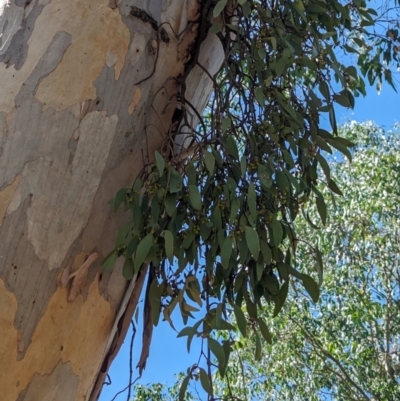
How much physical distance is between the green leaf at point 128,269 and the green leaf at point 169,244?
8 cm

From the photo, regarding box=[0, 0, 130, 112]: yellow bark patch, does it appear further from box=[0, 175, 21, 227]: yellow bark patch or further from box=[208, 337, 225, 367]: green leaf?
box=[208, 337, 225, 367]: green leaf

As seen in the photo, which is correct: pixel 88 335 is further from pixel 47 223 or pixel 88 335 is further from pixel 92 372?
pixel 47 223

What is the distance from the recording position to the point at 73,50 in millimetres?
1248

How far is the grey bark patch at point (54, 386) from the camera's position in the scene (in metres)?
1.09

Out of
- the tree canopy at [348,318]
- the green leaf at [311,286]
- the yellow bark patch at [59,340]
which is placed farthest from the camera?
the tree canopy at [348,318]

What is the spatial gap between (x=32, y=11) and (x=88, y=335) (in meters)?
0.59

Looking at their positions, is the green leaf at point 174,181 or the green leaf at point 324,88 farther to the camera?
the green leaf at point 324,88

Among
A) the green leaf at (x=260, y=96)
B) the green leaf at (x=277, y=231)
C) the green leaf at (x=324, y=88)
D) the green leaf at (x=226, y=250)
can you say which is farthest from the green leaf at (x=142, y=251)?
the green leaf at (x=324, y=88)

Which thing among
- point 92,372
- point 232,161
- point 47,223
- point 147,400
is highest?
point 147,400

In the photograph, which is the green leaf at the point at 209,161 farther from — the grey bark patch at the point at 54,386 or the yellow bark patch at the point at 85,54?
the grey bark patch at the point at 54,386

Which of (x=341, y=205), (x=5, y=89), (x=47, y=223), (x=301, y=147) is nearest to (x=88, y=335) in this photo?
(x=47, y=223)

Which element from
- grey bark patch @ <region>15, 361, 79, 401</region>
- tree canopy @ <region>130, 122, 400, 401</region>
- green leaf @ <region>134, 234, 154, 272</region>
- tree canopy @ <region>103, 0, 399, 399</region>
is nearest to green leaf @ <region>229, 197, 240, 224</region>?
tree canopy @ <region>103, 0, 399, 399</region>

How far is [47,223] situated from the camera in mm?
1122

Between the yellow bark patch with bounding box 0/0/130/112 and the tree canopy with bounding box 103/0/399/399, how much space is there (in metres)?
0.18
